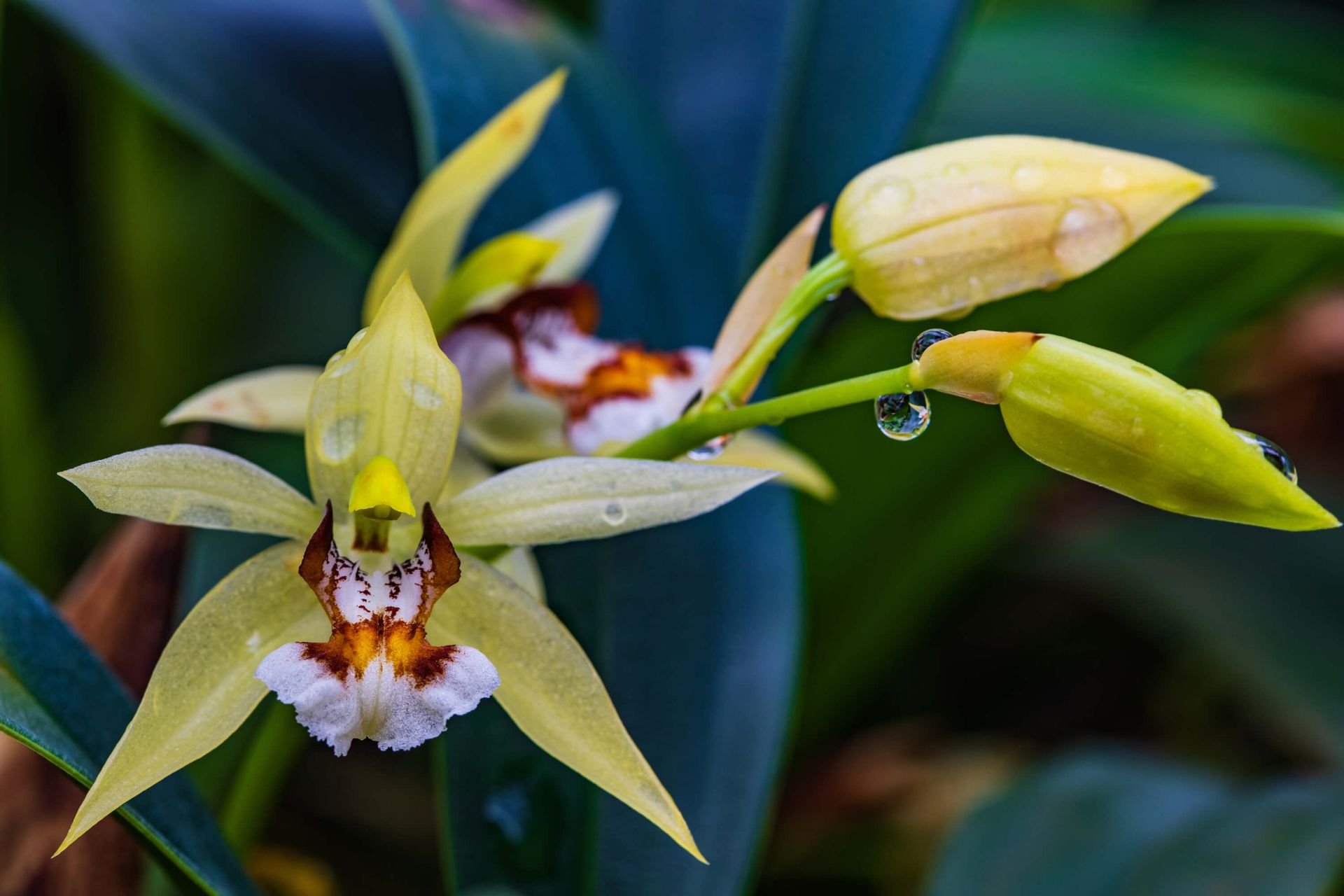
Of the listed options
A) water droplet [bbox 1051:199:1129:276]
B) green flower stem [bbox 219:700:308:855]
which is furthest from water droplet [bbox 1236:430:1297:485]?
green flower stem [bbox 219:700:308:855]

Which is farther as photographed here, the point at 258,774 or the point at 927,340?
the point at 258,774

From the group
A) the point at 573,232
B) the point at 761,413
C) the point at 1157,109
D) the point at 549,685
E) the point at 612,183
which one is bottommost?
the point at 549,685

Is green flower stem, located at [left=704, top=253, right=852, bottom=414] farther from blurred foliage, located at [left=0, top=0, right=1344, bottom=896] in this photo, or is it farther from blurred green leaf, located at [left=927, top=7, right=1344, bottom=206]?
blurred green leaf, located at [left=927, top=7, right=1344, bottom=206]

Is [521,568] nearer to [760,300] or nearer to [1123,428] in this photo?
[760,300]

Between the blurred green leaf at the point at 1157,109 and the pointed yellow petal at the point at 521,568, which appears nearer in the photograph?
the pointed yellow petal at the point at 521,568

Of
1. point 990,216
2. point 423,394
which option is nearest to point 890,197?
point 990,216

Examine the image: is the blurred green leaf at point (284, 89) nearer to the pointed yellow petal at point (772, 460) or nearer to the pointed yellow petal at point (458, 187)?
the pointed yellow petal at point (458, 187)

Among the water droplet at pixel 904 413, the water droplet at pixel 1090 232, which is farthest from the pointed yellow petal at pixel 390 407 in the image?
the water droplet at pixel 1090 232
